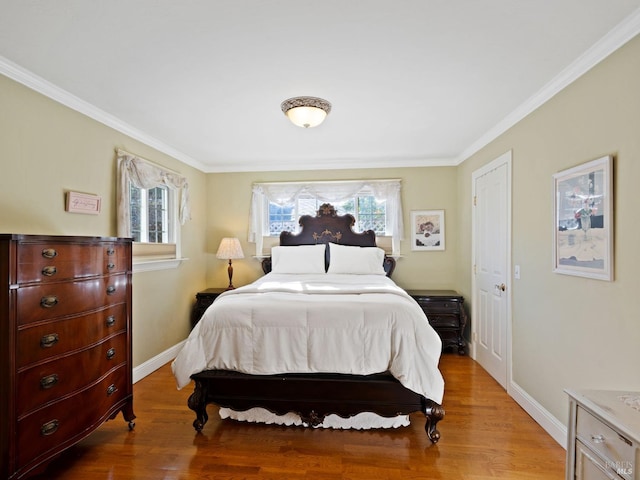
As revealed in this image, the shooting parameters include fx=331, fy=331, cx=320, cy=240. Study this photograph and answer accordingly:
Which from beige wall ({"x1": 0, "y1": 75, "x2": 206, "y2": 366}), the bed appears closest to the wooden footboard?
the bed

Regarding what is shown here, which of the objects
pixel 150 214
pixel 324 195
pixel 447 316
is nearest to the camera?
pixel 150 214

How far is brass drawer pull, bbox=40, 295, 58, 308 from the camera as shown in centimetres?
177

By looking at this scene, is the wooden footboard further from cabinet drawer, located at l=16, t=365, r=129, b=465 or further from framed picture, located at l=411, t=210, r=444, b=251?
framed picture, located at l=411, t=210, r=444, b=251

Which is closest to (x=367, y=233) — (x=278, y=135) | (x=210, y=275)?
(x=278, y=135)

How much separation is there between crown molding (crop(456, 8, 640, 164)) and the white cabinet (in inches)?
67.5

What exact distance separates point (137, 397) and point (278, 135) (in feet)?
9.16

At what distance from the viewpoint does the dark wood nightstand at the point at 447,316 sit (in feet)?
13.0

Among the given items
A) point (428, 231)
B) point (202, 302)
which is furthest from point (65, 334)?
point (428, 231)

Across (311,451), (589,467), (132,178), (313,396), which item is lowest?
(311,451)

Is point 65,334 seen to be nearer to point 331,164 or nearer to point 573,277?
point 573,277

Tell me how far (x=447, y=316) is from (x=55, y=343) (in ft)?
12.2

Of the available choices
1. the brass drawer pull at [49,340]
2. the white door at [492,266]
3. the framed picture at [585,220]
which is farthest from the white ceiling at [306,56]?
the brass drawer pull at [49,340]

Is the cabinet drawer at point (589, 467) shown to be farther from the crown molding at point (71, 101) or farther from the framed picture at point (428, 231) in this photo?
the crown molding at point (71, 101)

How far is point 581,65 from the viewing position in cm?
198
